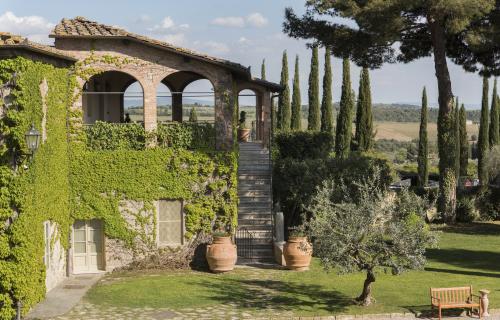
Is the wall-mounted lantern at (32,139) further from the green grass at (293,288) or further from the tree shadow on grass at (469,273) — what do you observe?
the tree shadow on grass at (469,273)

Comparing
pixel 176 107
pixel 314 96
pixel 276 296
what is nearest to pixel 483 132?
pixel 314 96

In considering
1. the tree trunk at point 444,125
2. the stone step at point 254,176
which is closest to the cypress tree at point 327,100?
the tree trunk at point 444,125

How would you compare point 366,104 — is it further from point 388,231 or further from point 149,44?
point 388,231

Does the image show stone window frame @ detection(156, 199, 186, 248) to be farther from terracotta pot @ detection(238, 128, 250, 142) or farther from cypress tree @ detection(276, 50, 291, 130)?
cypress tree @ detection(276, 50, 291, 130)

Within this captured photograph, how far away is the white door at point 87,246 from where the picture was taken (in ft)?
68.3

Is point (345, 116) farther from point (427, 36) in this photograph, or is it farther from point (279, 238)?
point (279, 238)

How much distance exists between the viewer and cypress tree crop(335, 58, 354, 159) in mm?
50469

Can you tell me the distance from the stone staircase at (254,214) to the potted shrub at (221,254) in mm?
1500

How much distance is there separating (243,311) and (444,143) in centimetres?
1693

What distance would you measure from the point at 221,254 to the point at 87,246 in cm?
431

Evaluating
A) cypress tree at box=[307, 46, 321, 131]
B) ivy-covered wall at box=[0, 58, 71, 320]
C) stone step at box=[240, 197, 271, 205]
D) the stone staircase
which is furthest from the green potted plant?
cypress tree at box=[307, 46, 321, 131]

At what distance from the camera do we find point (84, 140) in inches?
825

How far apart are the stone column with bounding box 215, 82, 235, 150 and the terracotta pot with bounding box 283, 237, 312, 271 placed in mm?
3795

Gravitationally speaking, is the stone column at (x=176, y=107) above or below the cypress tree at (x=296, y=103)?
below
